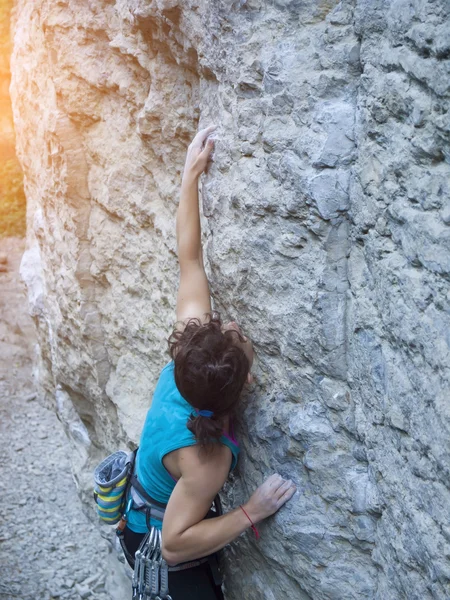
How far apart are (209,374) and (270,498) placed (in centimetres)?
48

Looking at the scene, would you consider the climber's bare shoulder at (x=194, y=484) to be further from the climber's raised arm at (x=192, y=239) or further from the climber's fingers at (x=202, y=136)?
the climber's fingers at (x=202, y=136)

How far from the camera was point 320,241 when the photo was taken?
5.36 feet

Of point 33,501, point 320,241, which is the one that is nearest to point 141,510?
point 320,241

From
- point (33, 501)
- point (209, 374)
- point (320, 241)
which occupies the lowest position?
point (33, 501)

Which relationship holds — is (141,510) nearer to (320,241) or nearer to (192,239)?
(192,239)

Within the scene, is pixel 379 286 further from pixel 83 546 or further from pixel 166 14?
pixel 83 546

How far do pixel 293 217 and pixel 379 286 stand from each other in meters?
0.34

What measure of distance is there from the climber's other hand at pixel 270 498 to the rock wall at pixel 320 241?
0.04 metres

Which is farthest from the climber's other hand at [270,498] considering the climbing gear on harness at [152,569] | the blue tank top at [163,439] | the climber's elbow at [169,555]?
the climbing gear on harness at [152,569]

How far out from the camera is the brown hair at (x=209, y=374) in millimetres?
1676

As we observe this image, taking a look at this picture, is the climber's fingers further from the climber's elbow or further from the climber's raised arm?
the climber's elbow

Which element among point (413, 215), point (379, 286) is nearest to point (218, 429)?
point (379, 286)

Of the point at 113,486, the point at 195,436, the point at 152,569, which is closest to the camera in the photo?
the point at 195,436

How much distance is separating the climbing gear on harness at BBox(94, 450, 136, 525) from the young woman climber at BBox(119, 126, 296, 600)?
0.07 meters
